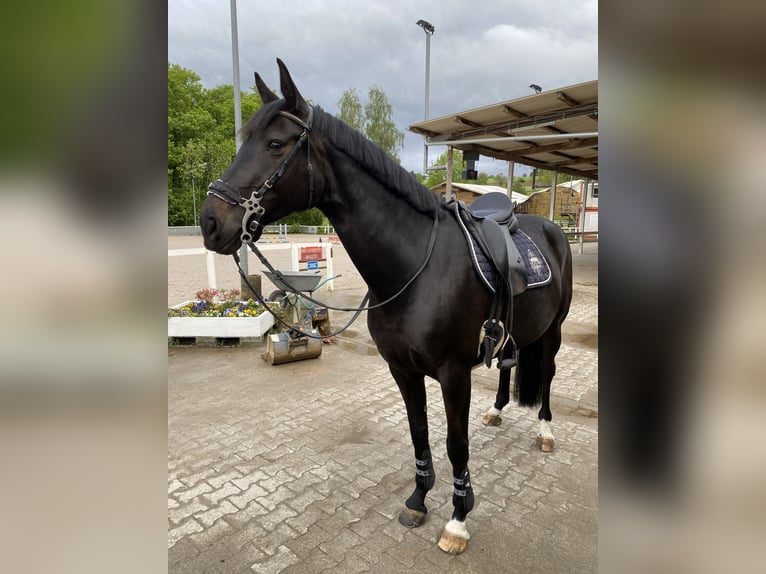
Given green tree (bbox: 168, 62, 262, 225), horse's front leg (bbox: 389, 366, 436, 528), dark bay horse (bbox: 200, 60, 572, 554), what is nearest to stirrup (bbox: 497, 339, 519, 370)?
dark bay horse (bbox: 200, 60, 572, 554)

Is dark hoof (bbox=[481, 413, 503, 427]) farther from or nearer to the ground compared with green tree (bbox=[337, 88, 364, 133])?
nearer to the ground

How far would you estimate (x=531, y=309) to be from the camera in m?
2.74

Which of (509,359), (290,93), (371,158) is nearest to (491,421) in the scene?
(509,359)

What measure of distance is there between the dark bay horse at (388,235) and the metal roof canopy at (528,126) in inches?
216

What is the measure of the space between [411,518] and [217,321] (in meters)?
4.40

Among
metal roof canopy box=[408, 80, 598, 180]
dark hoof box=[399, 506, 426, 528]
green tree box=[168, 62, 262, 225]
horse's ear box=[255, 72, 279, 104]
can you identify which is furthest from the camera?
green tree box=[168, 62, 262, 225]

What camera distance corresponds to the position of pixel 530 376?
11.8 ft

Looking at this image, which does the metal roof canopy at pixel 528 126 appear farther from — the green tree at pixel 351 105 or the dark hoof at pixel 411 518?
the green tree at pixel 351 105

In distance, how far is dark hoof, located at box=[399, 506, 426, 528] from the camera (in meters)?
2.50

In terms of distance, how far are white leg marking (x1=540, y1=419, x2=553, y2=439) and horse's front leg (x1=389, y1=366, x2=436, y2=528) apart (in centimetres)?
125

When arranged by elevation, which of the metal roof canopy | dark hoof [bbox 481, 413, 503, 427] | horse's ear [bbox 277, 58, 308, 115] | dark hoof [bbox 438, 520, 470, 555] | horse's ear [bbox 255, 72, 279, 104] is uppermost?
the metal roof canopy

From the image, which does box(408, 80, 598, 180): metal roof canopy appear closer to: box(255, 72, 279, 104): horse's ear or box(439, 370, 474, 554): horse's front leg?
box(439, 370, 474, 554): horse's front leg
